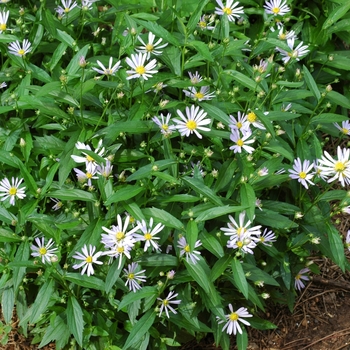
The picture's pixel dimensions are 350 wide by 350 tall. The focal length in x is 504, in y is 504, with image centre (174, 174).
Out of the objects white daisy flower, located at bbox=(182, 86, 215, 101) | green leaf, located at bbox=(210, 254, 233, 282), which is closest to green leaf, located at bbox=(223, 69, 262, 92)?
white daisy flower, located at bbox=(182, 86, 215, 101)

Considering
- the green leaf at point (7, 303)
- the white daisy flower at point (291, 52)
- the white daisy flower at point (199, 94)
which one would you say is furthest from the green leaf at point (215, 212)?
the green leaf at point (7, 303)

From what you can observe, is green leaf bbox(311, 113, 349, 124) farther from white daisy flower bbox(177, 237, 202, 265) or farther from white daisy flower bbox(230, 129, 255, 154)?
white daisy flower bbox(177, 237, 202, 265)

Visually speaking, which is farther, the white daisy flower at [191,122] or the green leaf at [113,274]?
the white daisy flower at [191,122]

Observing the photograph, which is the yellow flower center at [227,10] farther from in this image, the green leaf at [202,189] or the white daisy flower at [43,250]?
the white daisy flower at [43,250]

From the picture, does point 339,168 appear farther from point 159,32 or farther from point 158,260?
point 159,32

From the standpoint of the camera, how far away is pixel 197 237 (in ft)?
8.23

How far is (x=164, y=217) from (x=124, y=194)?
0.23m

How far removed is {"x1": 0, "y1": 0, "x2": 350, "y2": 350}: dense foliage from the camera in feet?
8.24

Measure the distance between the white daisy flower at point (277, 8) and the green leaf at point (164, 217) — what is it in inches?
68.1

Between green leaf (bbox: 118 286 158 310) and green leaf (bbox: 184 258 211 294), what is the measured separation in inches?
9.6

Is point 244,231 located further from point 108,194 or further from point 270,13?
point 270,13

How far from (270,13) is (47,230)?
2.12 metres

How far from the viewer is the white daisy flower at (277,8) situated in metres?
3.39

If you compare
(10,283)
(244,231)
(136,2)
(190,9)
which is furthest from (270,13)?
(10,283)
